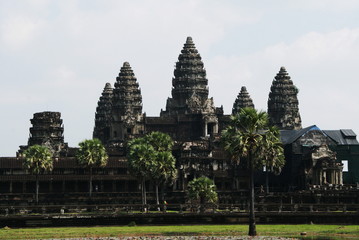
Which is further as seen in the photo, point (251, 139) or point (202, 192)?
point (202, 192)

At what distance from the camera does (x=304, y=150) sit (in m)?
178

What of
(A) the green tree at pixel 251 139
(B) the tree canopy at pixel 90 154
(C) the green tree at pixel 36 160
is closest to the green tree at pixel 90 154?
(B) the tree canopy at pixel 90 154

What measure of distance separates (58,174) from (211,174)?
2919 centimetres

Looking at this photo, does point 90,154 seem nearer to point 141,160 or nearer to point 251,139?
point 141,160

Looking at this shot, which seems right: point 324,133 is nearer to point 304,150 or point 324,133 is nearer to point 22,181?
point 304,150

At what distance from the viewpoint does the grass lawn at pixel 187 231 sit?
91.4 metres

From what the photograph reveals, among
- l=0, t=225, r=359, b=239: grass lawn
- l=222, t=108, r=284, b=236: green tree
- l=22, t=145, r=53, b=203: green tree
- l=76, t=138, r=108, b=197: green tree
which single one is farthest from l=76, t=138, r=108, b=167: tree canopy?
l=222, t=108, r=284, b=236: green tree

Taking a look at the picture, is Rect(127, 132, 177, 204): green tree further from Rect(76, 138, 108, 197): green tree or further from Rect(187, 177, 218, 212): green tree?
Rect(76, 138, 108, 197): green tree

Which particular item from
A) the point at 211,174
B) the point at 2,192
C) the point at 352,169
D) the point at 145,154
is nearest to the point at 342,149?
the point at 352,169

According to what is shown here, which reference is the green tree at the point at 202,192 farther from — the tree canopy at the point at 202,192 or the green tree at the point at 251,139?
the green tree at the point at 251,139

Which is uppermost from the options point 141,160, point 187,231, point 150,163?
point 141,160

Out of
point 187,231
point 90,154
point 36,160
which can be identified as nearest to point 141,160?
point 90,154

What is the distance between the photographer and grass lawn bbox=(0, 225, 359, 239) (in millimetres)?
91438

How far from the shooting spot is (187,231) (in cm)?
9625
